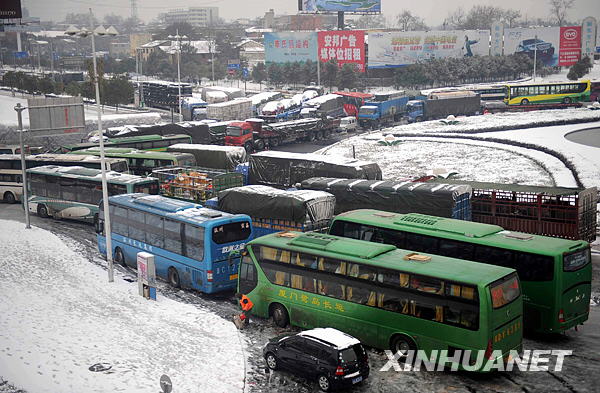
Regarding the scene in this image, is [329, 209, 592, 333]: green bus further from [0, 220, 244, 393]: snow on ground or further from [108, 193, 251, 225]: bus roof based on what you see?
[0, 220, 244, 393]: snow on ground

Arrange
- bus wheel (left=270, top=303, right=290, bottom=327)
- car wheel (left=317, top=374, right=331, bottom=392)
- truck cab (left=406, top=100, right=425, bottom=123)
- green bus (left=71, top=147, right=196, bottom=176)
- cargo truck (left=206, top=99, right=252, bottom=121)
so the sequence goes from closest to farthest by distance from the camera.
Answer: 1. car wheel (left=317, top=374, right=331, bottom=392)
2. bus wheel (left=270, top=303, right=290, bottom=327)
3. green bus (left=71, top=147, right=196, bottom=176)
4. truck cab (left=406, top=100, right=425, bottom=123)
5. cargo truck (left=206, top=99, right=252, bottom=121)

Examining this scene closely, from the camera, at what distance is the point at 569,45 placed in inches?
3575

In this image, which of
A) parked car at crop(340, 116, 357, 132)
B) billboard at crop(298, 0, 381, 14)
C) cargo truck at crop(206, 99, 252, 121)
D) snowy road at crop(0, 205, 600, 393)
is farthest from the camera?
billboard at crop(298, 0, 381, 14)

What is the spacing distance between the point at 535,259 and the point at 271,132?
36756 millimetres

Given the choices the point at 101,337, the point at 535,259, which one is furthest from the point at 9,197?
the point at 535,259

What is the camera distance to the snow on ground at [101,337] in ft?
46.3

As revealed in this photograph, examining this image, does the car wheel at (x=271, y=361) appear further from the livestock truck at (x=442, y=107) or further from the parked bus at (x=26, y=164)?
the livestock truck at (x=442, y=107)

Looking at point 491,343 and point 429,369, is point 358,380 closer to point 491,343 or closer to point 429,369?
point 429,369

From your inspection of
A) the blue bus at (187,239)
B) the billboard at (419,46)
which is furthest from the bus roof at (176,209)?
the billboard at (419,46)

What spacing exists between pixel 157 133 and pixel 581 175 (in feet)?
90.1

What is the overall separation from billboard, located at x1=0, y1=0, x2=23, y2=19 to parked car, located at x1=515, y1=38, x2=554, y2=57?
68.5 meters

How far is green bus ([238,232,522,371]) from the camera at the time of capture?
1386 centimetres

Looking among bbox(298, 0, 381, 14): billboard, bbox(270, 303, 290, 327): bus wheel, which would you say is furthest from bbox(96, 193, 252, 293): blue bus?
bbox(298, 0, 381, 14): billboard

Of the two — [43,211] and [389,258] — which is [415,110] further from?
[389,258]
